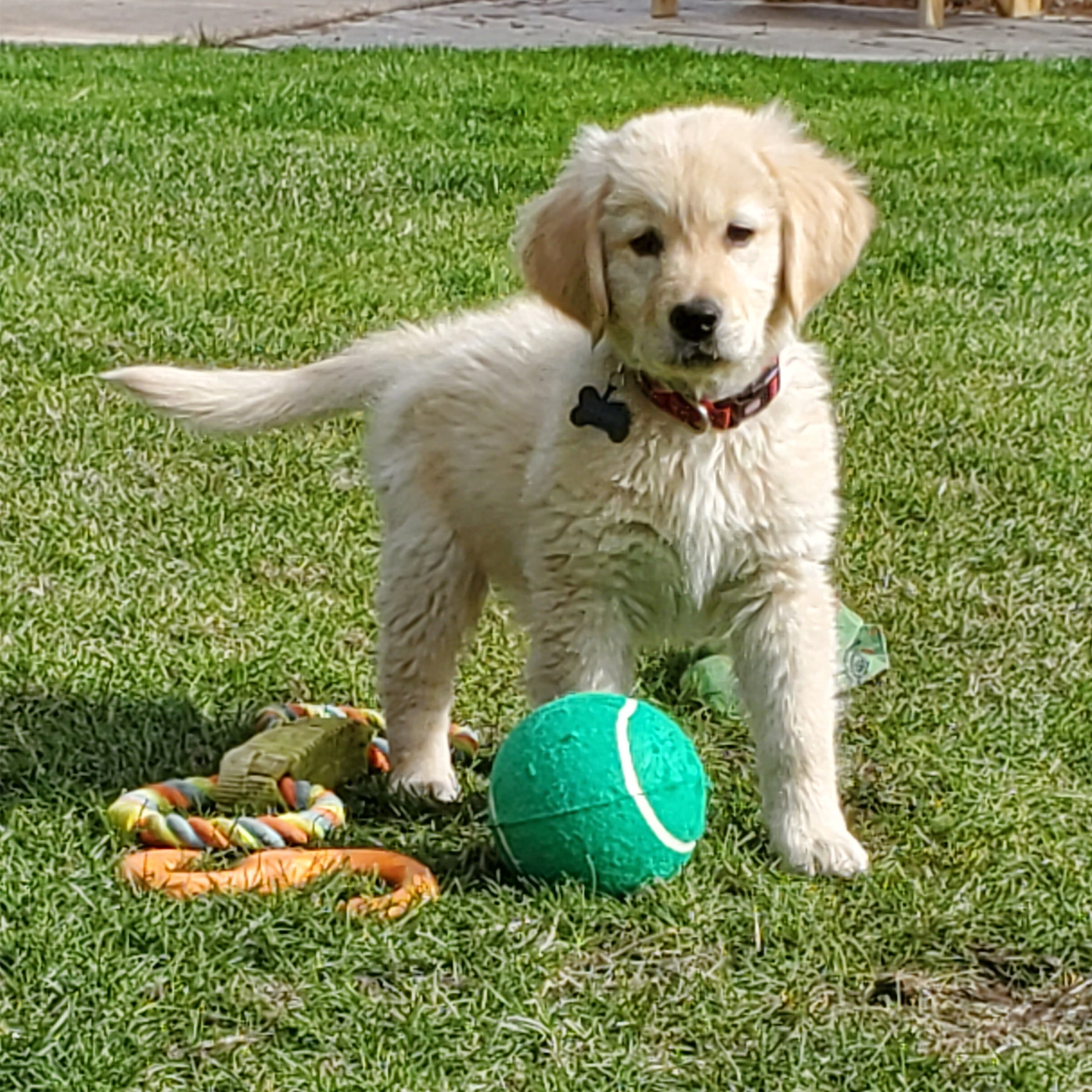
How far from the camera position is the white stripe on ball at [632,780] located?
126 inches

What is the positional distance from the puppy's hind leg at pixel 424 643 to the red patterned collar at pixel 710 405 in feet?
1.80

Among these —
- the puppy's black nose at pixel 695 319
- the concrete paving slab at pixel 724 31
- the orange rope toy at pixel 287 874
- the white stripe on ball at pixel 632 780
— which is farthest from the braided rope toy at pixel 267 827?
the concrete paving slab at pixel 724 31

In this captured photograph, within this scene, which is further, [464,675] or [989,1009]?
[464,675]

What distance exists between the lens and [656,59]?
40.6 ft

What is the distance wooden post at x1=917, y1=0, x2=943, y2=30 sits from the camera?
1553 cm

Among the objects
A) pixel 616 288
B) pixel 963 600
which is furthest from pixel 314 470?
pixel 616 288

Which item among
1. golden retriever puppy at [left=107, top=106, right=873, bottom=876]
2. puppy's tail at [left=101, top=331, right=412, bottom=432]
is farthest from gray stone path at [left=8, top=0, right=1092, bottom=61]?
golden retriever puppy at [left=107, top=106, right=873, bottom=876]

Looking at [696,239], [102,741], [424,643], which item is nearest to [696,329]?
[696,239]

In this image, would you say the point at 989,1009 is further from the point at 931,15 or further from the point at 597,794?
the point at 931,15

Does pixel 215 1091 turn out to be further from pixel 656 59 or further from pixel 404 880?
pixel 656 59

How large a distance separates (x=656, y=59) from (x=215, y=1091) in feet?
33.9

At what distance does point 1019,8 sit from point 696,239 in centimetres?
1397

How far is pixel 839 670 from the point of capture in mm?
4129

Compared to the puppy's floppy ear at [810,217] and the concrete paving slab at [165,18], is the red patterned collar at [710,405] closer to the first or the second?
the puppy's floppy ear at [810,217]
